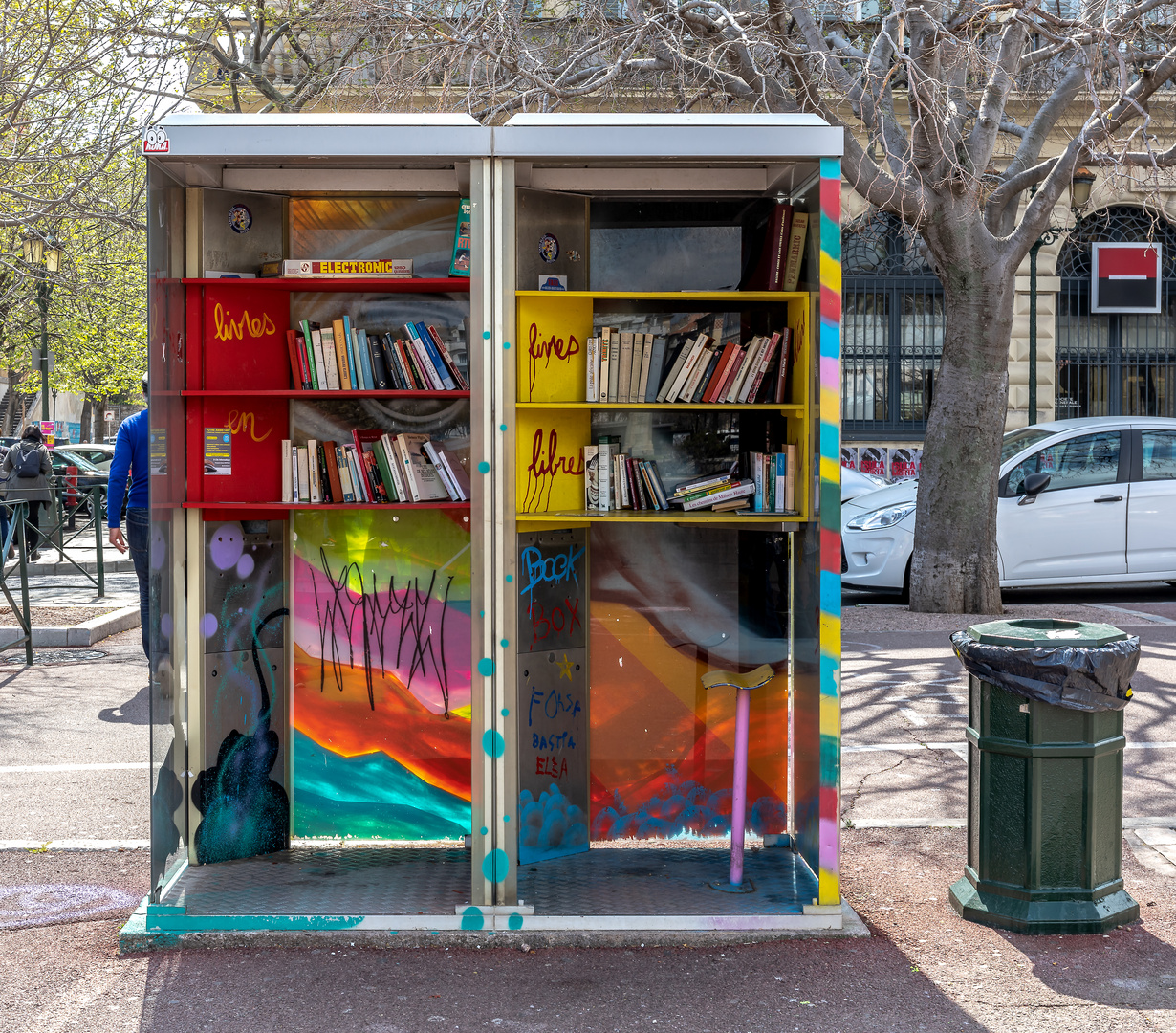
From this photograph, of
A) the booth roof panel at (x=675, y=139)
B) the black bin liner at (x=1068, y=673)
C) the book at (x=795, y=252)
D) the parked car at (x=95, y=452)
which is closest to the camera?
the booth roof panel at (x=675, y=139)

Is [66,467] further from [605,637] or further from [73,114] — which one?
[605,637]

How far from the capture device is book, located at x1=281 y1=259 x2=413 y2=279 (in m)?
4.82

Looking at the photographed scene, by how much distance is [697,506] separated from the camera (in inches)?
184

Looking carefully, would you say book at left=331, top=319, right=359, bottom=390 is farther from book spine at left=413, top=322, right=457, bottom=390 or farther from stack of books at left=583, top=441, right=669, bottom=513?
stack of books at left=583, top=441, right=669, bottom=513

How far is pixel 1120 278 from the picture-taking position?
68.0ft

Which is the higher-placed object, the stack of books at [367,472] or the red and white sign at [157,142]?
the red and white sign at [157,142]

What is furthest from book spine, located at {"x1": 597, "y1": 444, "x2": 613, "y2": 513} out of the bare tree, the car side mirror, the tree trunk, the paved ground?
the car side mirror

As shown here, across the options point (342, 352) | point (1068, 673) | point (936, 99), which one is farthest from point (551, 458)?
point (936, 99)

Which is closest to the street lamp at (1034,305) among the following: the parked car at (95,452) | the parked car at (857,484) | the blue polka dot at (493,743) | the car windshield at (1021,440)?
the parked car at (857,484)

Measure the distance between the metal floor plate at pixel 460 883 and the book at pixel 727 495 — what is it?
141cm

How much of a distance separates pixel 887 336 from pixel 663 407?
17023 millimetres

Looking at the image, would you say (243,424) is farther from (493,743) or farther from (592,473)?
(493,743)

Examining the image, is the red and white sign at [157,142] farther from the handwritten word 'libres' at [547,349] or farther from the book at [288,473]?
the handwritten word 'libres' at [547,349]

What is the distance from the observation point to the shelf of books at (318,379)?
4820 mm
